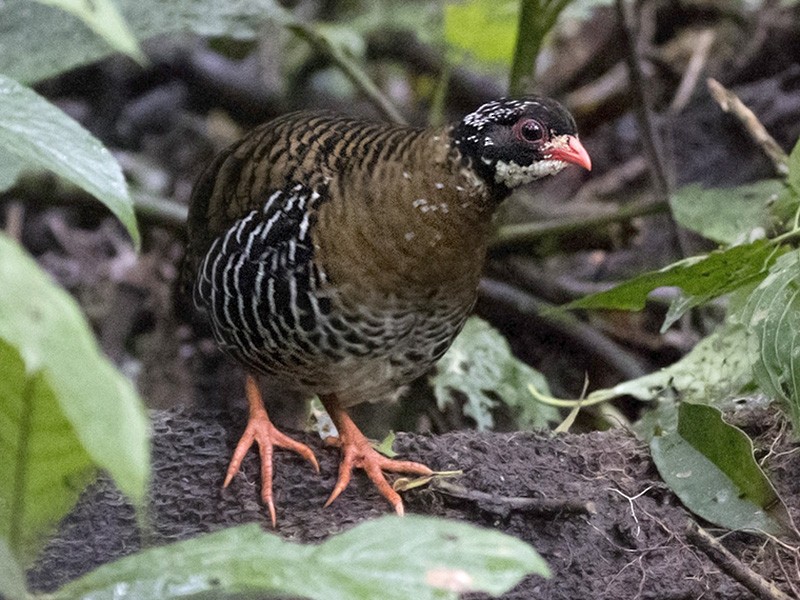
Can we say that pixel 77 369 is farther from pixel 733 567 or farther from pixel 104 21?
pixel 733 567

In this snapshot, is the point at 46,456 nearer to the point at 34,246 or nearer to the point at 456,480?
the point at 456,480

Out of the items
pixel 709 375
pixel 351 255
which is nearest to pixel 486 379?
pixel 709 375

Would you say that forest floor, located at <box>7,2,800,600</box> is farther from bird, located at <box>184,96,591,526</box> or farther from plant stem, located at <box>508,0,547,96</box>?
plant stem, located at <box>508,0,547,96</box>

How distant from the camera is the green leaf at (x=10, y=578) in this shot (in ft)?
3.82

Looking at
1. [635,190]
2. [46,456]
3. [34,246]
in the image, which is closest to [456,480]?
[46,456]

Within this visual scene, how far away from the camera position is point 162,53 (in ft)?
19.9

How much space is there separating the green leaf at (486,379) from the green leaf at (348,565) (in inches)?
85.5

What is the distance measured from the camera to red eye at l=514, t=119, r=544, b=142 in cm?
245

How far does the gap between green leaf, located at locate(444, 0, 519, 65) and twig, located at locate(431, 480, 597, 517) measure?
8.81ft

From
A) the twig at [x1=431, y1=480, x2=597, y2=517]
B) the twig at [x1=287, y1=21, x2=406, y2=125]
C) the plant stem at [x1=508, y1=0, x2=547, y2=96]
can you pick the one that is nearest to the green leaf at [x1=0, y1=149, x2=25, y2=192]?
the twig at [x1=431, y1=480, x2=597, y2=517]

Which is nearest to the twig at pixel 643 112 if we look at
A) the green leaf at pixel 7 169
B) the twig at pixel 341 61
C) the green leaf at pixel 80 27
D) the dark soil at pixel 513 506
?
the twig at pixel 341 61

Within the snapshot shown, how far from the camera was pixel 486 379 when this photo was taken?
138 inches

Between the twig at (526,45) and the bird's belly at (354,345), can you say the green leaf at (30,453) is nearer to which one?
the bird's belly at (354,345)

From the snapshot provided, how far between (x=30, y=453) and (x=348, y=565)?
46 centimetres
